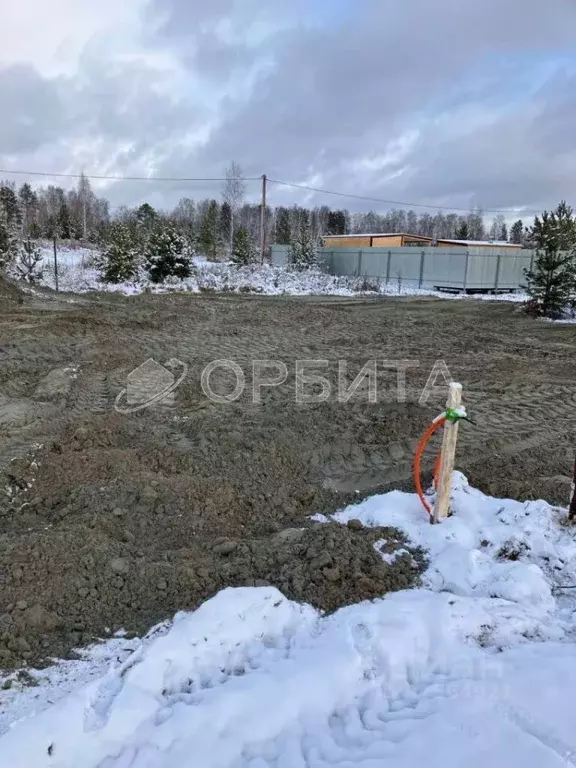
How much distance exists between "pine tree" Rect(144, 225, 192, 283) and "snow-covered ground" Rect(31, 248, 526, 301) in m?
0.55

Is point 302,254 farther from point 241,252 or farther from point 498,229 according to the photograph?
point 498,229

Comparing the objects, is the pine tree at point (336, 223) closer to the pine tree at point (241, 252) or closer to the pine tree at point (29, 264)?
the pine tree at point (241, 252)

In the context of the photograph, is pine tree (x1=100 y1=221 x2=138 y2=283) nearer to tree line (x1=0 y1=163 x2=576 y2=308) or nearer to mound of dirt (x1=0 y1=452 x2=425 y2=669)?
tree line (x1=0 y1=163 x2=576 y2=308)

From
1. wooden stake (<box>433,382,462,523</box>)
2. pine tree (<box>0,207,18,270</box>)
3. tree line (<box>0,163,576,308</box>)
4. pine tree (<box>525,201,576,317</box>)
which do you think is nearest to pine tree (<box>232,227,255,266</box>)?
tree line (<box>0,163,576,308</box>)

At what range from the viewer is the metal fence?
31375mm

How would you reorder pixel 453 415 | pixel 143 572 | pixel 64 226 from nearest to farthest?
pixel 143 572 < pixel 453 415 < pixel 64 226

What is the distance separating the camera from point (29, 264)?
26.7 metres

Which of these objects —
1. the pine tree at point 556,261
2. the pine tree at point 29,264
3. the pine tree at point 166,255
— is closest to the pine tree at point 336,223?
the pine tree at point 166,255

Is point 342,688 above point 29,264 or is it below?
below

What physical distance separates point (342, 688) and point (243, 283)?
2897cm

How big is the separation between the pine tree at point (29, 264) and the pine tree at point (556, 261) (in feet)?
73.9

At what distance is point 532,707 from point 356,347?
10821 millimetres

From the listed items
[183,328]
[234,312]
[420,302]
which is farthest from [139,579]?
[420,302]

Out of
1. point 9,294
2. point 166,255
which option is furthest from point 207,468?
point 166,255
